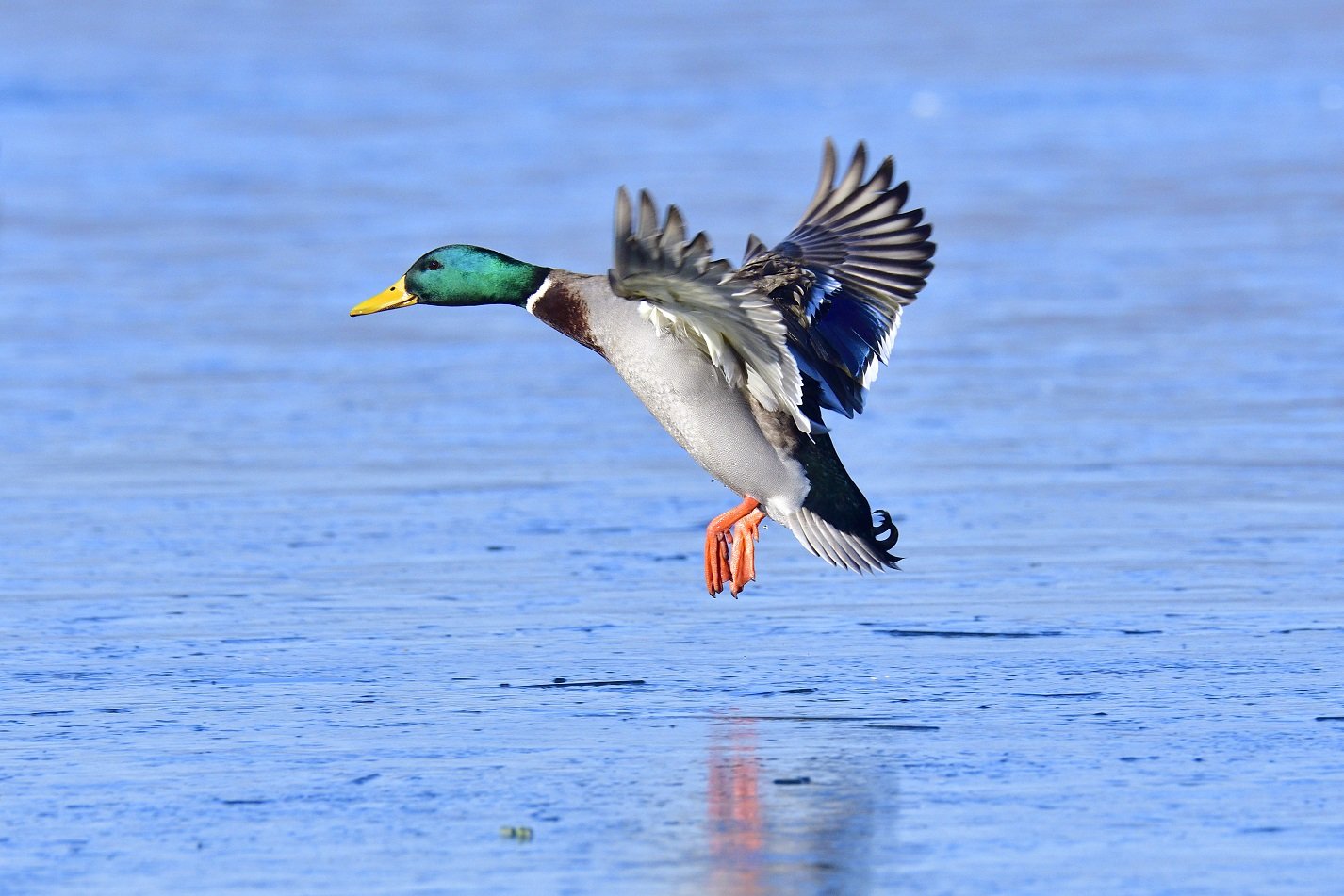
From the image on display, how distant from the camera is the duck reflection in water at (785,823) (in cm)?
478

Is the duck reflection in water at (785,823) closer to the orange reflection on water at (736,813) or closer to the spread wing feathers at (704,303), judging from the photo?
the orange reflection on water at (736,813)

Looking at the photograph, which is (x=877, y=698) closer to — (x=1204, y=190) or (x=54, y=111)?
(x=1204, y=190)

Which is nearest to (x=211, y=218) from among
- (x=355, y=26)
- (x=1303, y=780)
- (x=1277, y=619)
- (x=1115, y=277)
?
(x=1115, y=277)

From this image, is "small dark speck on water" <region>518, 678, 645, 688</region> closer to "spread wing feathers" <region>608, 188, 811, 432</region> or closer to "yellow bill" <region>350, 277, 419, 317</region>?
"spread wing feathers" <region>608, 188, 811, 432</region>

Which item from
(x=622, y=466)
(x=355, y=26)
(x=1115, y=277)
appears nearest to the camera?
(x=622, y=466)

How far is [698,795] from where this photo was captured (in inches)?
211

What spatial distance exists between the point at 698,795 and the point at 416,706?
1053 millimetres

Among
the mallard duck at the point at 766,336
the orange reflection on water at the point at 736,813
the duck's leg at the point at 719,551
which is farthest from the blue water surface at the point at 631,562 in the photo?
the mallard duck at the point at 766,336

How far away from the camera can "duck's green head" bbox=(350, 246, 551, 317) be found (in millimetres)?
7191

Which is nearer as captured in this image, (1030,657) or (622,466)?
(1030,657)

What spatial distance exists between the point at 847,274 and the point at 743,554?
87 cm

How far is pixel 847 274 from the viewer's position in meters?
7.18

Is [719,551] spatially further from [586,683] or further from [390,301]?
[390,301]

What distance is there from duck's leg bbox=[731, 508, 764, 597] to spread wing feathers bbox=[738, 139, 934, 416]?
39 cm
